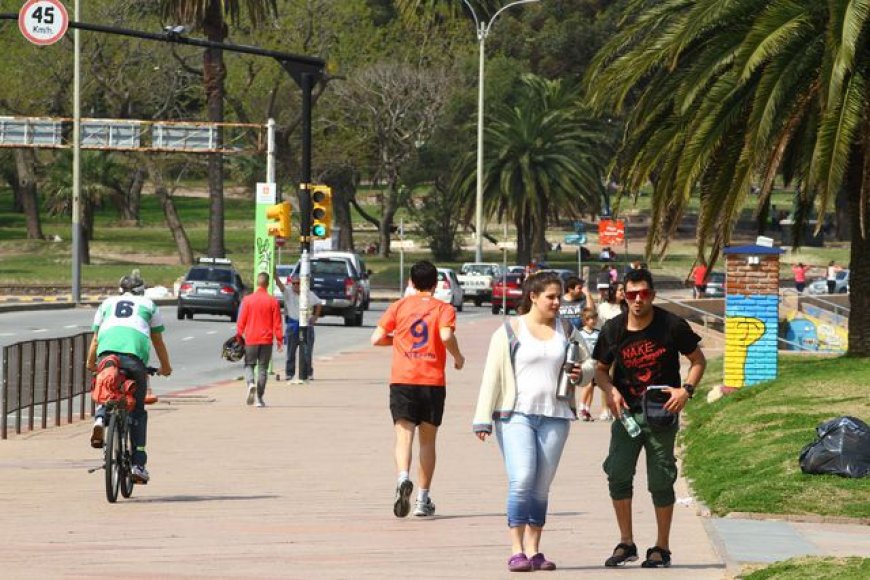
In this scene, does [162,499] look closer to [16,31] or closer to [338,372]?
[338,372]

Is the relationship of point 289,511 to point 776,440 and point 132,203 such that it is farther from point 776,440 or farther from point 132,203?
point 132,203

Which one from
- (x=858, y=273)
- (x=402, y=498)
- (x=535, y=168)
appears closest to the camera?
(x=402, y=498)

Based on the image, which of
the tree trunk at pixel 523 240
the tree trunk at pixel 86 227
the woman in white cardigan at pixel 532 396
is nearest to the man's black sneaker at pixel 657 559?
the woman in white cardigan at pixel 532 396

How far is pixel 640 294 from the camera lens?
35.6ft

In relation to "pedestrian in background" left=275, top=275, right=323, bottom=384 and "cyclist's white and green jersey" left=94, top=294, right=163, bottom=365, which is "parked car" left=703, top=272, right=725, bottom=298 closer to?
"pedestrian in background" left=275, top=275, right=323, bottom=384

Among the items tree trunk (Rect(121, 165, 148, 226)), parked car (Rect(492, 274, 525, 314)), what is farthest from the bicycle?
tree trunk (Rect(121, 165, 148, 226))

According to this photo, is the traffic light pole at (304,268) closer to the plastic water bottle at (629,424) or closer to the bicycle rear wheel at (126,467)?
the bicycle rear wheel at (126,467)

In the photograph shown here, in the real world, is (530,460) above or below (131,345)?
below

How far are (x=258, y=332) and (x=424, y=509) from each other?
1171 cm

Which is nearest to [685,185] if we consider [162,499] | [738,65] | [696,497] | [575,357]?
[738,65]

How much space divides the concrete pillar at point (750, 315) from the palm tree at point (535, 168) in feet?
182

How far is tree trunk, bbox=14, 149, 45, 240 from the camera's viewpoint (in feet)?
288

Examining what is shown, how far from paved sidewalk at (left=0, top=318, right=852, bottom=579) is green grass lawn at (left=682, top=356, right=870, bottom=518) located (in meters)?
0.52

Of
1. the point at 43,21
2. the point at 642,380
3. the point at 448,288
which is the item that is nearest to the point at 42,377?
the point at 642,380
